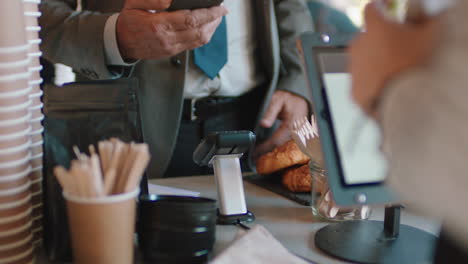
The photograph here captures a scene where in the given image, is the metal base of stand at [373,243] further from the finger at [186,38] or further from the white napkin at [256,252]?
the finger at [186,38]

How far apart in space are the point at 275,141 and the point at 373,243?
0.77m

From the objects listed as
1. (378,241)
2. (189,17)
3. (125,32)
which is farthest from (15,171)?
(125,32)

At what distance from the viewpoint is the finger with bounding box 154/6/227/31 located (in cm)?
126

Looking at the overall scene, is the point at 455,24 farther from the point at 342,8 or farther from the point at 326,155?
the point at 342,8

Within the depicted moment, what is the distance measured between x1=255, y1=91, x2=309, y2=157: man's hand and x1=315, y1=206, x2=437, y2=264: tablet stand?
2.36 feet

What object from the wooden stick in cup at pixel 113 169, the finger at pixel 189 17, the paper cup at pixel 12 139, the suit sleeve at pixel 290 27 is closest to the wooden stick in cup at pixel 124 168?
the wooden stick in cup at pixel 113 169

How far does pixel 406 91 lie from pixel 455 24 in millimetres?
52

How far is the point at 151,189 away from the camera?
3.47 feet

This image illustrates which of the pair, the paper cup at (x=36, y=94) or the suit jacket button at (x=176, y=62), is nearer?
the paper cup at (x=36, y=94)

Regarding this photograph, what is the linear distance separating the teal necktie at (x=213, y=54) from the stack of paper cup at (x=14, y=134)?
89 cm

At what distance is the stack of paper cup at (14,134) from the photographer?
68 centimetres

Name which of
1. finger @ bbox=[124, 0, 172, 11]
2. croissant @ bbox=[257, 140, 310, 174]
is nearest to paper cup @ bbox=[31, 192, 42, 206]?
croissant @ bbox=[257, 140, 310, 174]

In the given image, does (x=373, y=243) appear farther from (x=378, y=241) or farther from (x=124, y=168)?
(x=124, y=168)

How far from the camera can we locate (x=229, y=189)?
93 cm
